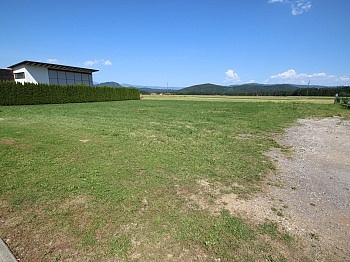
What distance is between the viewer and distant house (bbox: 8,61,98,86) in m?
31.0

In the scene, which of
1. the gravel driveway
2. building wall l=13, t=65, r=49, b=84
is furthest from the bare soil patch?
building wall l=13, t=65, r=49, b=84

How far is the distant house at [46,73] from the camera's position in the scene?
30997 mm

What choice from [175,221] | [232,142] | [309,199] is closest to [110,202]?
[175,221]

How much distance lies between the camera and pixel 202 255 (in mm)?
2129

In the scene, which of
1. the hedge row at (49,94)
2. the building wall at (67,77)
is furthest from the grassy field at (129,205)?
the building wall at (67,77)

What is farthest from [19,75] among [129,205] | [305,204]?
[305,204]

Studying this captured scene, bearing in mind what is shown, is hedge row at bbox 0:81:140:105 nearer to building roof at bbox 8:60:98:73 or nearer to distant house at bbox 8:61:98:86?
building roof at bbox 8:60:98:73

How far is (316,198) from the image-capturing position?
340 cm

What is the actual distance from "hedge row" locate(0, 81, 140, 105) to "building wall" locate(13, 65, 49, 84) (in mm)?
8519

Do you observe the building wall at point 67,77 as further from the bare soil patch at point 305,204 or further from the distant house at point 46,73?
the bare soil patch at point 305,204

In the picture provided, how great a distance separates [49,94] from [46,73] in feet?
36.5

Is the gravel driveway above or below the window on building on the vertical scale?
below

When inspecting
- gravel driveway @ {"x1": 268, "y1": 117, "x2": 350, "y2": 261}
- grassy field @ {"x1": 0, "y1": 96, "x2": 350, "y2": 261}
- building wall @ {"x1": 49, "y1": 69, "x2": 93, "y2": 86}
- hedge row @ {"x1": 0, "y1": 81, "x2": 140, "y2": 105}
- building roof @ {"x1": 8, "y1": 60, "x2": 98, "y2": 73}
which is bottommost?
gravel driveway @ {"x1": 268, "y1": 117, "x2": 350, "y2": 261}

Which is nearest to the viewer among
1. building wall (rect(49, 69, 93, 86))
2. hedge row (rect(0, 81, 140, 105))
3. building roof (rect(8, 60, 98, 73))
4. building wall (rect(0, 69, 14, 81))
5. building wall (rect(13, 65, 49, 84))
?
hedge row (rect(0, 81, 140, 105))
